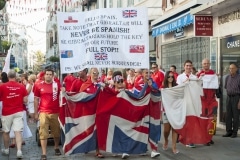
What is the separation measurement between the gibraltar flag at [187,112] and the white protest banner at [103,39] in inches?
44.3

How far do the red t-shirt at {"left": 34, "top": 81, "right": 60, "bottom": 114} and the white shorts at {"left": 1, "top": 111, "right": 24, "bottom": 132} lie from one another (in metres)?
0.59

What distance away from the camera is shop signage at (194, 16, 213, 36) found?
44.4ft

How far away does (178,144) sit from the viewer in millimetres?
10297

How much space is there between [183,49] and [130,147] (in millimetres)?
8999

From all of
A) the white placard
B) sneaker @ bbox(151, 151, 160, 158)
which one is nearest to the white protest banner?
sneaker @ bbox(151, 151, 160, 158)

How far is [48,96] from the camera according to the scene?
8.77m

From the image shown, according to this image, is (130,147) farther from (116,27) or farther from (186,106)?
(116,27)

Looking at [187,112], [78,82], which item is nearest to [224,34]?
[187,112]

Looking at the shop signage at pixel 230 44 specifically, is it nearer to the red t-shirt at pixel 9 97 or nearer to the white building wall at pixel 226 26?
the white building wall at pixel 226 26

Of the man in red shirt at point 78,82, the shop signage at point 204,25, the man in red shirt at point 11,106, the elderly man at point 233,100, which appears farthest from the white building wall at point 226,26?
the man in red shirt at point 11,106

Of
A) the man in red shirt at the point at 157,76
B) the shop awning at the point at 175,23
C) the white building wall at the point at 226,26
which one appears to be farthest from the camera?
the shop awning at the point at 175,23

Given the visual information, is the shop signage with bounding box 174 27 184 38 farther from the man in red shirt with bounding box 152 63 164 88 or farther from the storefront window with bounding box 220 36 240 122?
the storefront window with bounding box 220 36 240 122

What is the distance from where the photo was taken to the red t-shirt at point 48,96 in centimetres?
879

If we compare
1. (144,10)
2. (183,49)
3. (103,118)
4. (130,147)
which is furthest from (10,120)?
(183,49)
